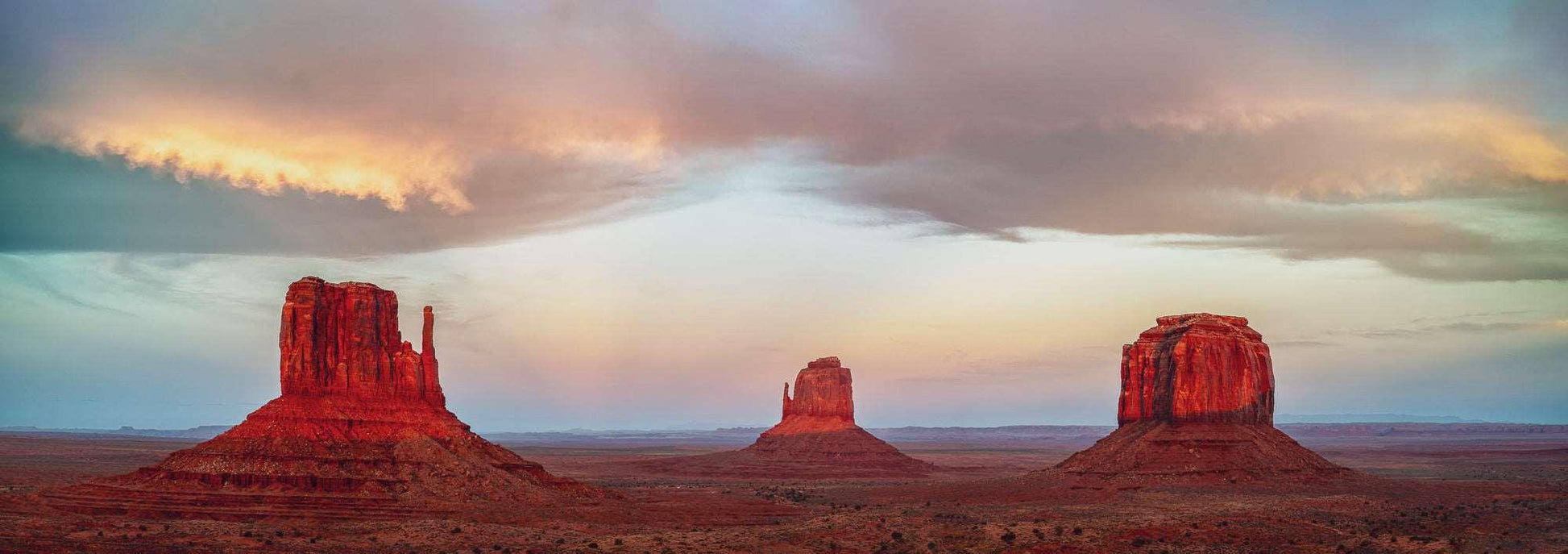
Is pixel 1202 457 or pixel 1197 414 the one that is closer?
pixel 1202 457

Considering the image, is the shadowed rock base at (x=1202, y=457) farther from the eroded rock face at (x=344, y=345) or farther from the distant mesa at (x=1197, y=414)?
the eroded rock face at (x=344, y=345)

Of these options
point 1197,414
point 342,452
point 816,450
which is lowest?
point 816,450

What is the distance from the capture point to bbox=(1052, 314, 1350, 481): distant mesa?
94.0 meters

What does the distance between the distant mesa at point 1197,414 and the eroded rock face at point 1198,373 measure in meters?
0.08

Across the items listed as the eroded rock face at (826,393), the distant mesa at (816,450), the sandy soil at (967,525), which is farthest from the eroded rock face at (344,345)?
the eroded rock face at (826,393)

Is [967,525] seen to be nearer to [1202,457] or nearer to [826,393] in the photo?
[1202,457]

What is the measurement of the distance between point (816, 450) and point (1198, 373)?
82336 mm

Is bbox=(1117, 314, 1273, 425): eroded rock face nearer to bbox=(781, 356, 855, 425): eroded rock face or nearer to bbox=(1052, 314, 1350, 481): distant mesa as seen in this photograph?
bbox=(1052, 314, 1350, 481): distant mesa

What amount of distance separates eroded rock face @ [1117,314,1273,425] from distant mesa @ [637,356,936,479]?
47.1 meters

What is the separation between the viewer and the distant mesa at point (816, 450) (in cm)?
15688

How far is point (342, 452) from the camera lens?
77.2m

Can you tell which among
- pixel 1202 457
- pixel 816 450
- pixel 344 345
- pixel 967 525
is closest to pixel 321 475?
pixel 344 345

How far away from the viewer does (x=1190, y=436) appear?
96875 mm

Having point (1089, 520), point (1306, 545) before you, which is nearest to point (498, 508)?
point (1089, 520)
